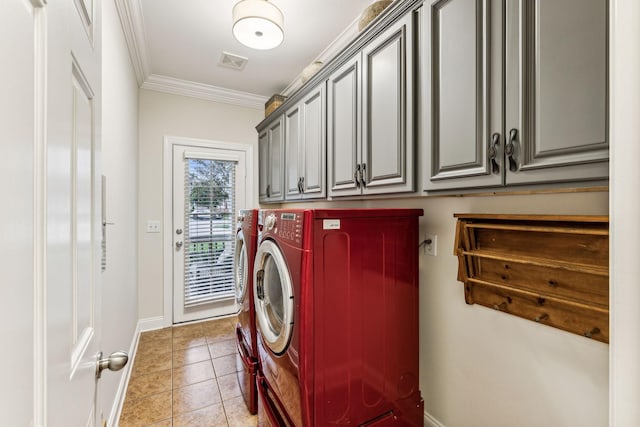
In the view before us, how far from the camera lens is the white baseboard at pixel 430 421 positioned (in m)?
1.54

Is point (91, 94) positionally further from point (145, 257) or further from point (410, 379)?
point (145, 257)

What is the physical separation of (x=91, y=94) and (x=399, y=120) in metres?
1.20

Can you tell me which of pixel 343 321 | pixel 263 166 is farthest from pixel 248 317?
pixel 263 166

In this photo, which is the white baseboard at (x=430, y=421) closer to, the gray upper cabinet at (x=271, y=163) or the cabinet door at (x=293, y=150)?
the cabinet door at (x=293, y=150)

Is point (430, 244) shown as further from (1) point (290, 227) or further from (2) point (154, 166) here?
(2) point (154, 166)

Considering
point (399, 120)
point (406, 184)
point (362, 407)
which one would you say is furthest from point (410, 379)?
point (399, 120)

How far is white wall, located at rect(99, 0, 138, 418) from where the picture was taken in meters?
1.60

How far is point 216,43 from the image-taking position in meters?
2.51

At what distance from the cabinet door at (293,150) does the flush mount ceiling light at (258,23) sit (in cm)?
58

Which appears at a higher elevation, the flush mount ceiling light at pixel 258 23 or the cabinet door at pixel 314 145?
the flush mount ceiling light at pixel 258 23

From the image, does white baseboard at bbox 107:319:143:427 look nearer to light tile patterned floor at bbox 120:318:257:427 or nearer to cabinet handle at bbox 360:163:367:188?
light tile patterned floor at bbox 120:318:257:427

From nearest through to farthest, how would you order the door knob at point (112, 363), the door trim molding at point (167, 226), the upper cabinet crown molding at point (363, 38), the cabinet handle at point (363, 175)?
the door knob at point (112, 363)
the upper cabinet crown molding at point (363, 38)
the cabinet handle at point (363, 175)
the door trim molding at point (167, 226)

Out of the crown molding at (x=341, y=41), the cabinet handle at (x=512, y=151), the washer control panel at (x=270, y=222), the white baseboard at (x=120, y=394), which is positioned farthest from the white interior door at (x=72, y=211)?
the crown molding at (x=341, y=41)

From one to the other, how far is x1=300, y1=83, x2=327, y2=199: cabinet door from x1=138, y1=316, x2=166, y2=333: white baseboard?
2229 mm
